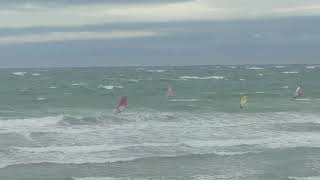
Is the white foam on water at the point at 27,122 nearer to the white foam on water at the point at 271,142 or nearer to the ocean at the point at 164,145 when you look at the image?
the ocean at the point at 164,145

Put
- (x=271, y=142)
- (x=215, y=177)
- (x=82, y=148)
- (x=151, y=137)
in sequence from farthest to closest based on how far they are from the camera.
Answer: (x=151, y=137) < (x=271, y=142) < (x=82, y=148) < (x=215, y=177)

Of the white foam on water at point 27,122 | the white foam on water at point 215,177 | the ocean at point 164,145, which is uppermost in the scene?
the white foam on water at point 27,122

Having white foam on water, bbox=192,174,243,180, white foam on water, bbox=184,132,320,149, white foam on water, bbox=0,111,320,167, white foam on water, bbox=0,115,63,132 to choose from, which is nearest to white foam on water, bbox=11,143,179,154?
white foam on water, bbox=0,111,320,167

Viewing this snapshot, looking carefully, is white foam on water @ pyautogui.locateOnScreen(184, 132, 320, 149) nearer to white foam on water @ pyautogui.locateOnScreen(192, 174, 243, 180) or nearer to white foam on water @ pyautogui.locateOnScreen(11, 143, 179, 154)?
white foam on water @ pyautogui.locateOnScreen(11, 143, 179, 154)

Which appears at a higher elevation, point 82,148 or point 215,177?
point 82,148

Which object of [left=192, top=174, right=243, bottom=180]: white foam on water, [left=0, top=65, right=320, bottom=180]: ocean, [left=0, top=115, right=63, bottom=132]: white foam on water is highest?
[left=0, top=115, right=63, bottom=132]: white foam on water

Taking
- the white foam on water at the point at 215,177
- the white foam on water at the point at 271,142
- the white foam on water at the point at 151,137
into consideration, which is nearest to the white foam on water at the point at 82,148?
the white foam on water at the point at 151,137

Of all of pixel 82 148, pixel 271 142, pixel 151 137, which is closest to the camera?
pixel 82 148

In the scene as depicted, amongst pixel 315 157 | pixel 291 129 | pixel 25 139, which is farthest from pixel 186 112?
pixel 315 157

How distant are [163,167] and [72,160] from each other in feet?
9.63

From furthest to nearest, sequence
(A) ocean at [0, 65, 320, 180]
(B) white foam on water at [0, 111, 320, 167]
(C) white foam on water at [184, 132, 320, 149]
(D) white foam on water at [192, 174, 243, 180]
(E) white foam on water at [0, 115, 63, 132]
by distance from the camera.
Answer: (E) white foam on water at [0, 115, 63, 132] → (C) white foam on water at [184, 132, 320, 149] → (B) white foam on water at [0, 111, 320, 167] → (A) ocean at [0, 65, 320, 180] → (D) white foam on water at [192, 174, 243, 180]

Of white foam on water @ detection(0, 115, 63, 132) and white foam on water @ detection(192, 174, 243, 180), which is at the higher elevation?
white foam on water @ detection(0, 115, 63, 132)

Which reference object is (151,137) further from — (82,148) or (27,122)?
(27,122)

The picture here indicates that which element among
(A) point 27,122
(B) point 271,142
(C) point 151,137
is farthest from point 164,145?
(A) point 27,122
